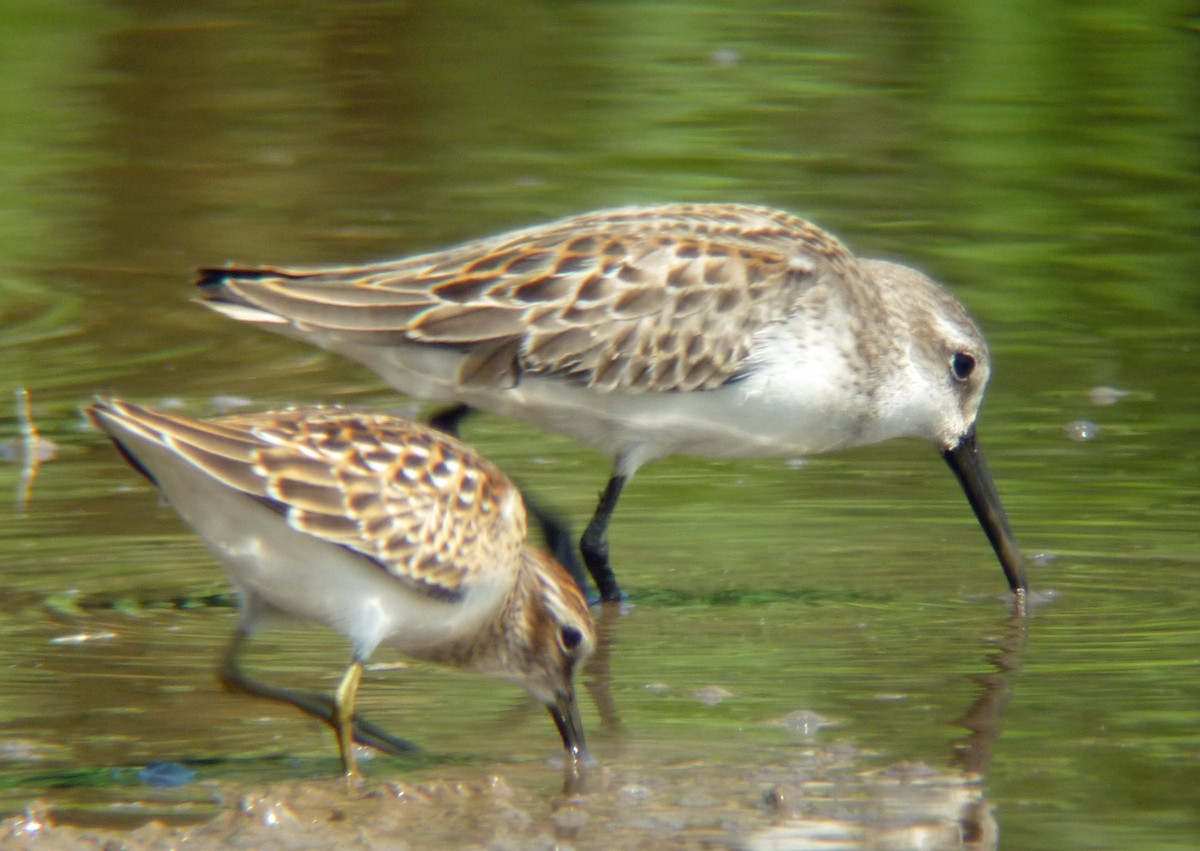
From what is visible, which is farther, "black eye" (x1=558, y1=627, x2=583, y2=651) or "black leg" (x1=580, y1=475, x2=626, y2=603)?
"black leg" (x1=580, y1=475, x2=626, y2=603)

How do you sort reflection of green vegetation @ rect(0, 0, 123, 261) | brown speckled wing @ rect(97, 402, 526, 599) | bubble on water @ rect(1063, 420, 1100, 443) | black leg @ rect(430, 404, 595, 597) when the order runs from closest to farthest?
1. brown speckled wing @ rect(97, 402, 526, 599)
2. black leg @ rect(430, 404, 595, 597)
3. bubble on water @ rect(1063, 420, 1100, 443)
4. reflection of green vegetation @ rect(0, 0, 123, 261)

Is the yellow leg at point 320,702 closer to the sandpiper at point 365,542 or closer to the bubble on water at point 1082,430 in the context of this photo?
the sandpiper at point 365,542

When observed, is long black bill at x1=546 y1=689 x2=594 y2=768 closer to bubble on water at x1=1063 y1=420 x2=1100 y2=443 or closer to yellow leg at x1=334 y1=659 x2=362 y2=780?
yellow leg at x1=334 y1=659 x2=362 y2=780

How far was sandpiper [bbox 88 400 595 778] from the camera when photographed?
555cm

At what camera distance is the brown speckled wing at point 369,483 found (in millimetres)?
5500

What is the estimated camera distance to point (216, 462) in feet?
17.9

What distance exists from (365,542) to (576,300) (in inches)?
84.6

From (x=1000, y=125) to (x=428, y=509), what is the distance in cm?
919

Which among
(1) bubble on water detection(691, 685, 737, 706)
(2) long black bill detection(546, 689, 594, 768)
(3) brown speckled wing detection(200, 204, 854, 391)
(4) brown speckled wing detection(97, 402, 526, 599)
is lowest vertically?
(1) bubble on water detection(691, 685, 737, 706)

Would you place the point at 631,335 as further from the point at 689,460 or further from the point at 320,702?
the point at 320,702

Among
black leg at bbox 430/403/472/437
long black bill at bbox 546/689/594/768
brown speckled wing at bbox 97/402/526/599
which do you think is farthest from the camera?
black leg at bbox 430/403/472/437

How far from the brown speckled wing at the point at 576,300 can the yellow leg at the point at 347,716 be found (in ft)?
6.27

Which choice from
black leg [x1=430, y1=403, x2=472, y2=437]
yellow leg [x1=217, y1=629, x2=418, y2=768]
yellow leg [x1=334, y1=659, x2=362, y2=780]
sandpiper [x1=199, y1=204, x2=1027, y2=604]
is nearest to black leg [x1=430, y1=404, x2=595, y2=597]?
black leg [x1=430, y1=403, x2=472, y2=437]

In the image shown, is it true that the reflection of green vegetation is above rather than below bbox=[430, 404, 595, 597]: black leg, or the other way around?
below
